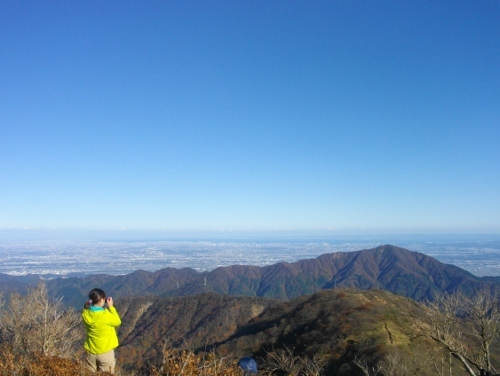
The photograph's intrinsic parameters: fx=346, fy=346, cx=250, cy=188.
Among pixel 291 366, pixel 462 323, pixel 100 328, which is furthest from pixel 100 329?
pixel 462 323

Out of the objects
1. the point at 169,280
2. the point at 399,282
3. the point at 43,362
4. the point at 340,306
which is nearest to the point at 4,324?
the point at 43,362

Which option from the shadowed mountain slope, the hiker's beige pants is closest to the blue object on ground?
the hiker's beige pants

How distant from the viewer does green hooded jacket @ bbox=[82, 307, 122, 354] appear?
21.5 ft

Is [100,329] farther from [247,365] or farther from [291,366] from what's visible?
[291,366]

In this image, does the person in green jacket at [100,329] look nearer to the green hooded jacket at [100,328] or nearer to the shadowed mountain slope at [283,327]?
the green hooded jacket at [100,328]

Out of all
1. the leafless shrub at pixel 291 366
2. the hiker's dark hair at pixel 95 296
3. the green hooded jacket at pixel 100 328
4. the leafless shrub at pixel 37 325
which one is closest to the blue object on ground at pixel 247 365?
the leafless shrub at pixel 291 366

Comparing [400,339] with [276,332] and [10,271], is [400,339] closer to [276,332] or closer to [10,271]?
[276,332]

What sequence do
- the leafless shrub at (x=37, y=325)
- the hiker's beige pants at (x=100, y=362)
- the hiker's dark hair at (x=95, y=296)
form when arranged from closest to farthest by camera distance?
1. the hiker's dark hair at (x=95, y=296)
2. the hiker's beige pants at (x=100, y=362)
3. the leafless shrub at (x=37, y=325)

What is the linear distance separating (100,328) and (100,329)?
27mm

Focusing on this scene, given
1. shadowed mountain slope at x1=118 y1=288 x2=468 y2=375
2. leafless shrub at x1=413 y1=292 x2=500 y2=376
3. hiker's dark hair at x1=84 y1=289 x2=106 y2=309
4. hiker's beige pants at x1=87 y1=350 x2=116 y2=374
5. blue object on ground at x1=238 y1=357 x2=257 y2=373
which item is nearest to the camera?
hiker's dark hair at x1=84 y1=289 x2=106 y2=309

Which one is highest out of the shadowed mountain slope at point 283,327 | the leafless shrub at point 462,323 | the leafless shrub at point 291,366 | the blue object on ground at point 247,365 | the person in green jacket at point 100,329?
the person in green jacket at point 100,329

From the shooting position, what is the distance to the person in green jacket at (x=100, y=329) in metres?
6.54

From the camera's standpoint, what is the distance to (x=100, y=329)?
21.7 ft

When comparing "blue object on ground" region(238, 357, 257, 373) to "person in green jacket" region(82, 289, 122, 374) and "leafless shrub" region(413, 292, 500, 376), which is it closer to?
"person in green jacket" region(82, 289, 122, 374)
